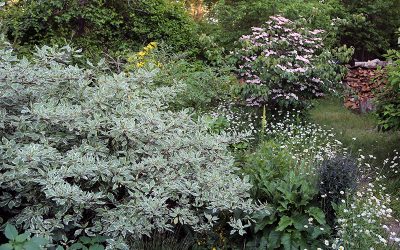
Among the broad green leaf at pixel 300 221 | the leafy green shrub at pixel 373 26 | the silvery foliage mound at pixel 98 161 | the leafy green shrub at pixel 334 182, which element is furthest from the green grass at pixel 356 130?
the leafy green shrub at pixel 373 26

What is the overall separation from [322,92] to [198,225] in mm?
4385

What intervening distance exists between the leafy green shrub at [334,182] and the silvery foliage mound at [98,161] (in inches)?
27.5

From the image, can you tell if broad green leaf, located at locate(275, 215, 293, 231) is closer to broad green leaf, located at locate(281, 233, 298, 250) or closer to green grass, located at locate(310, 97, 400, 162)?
broad green leaf, located at locate(281, 233, 298, 250)

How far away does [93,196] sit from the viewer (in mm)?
2953

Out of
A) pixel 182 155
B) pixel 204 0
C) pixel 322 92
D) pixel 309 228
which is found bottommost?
pixel 204 0

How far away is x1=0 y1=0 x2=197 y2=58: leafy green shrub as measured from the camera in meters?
9.04

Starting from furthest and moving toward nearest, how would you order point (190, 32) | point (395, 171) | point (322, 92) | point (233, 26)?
point (233, 26) < point (190, 32) < point (322, 92) < point (395, 171)

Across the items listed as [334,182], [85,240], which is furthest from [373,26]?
[85,240]

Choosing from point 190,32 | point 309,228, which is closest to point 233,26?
point 190,32

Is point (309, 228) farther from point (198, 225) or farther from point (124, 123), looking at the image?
point (124, 123)

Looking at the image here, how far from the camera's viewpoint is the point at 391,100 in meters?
5.86

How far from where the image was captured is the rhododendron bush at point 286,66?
22.7 ft

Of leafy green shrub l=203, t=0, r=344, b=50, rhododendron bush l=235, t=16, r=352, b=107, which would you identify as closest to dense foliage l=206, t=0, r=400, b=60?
leafy green shrub l=203, t=0, r=344, b=50

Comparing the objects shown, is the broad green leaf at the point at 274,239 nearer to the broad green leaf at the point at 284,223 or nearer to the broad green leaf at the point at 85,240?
the broad green leaf at the point at 284,223
